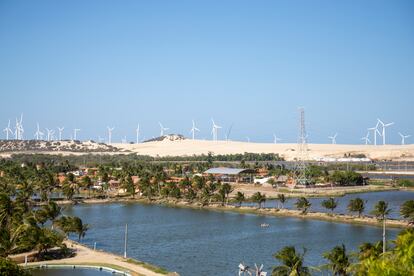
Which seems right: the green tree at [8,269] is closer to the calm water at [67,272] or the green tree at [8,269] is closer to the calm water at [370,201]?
the calm water at [67,272]

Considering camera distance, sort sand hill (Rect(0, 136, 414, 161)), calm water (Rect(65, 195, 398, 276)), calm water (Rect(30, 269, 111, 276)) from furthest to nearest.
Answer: sand hill (Rect(0, 136, 414, 161)) < calm water (Rect(65, 195, 398, 276)) < calm water (Rect(30, 269, 111, 276))

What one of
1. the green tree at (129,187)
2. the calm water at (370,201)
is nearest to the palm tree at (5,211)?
the calm water at (370,201)

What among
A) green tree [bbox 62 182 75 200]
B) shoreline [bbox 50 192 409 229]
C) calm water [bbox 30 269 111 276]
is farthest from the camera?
green tree [bbox 62 182 75 200]

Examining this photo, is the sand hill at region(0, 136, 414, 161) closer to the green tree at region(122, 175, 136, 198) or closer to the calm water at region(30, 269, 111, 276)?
the green tree at region(122, 175, 136, 198)

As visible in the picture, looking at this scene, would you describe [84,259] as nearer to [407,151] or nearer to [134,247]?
[134,247]

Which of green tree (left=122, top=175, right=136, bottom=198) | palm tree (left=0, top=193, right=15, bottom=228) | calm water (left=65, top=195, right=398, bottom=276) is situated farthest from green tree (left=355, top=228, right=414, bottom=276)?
green tree (left=122, top=175, right=136, bottom=198)

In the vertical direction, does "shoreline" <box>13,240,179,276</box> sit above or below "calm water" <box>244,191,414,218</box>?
below

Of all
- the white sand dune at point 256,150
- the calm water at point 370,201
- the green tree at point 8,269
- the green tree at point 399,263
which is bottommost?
the calm water at point 370,201
